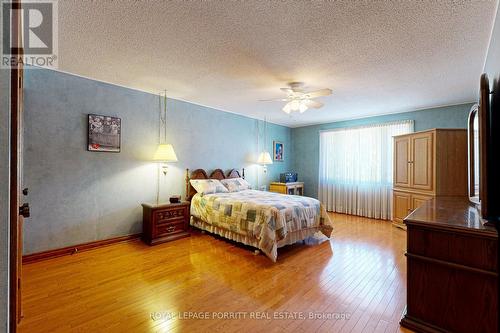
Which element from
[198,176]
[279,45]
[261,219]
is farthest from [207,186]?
[279,45]

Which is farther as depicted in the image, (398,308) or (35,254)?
Result: (35,254)

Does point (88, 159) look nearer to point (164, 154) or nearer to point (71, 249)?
point (164, 154)


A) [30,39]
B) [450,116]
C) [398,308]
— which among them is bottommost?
[398,308]

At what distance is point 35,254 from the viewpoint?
285 cm

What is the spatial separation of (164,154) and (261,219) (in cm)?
189

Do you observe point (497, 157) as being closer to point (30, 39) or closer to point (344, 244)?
point (344, 244)

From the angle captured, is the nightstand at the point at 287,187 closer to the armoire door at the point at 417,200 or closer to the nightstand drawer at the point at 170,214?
Result: the armoire door at the point at 417,200

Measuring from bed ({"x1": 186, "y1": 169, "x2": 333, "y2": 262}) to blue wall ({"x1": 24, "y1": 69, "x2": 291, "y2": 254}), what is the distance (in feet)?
2.75

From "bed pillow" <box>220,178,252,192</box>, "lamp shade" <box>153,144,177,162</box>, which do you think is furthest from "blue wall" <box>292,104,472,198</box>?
"lamp shade" <box>153,144,177,162</box>

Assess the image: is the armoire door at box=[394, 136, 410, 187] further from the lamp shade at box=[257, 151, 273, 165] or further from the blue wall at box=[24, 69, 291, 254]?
the blue wall at box=[24, 69, 291, 254]

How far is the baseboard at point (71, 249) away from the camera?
Result: 2823mm

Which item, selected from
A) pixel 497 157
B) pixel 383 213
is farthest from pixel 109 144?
pixel 383 213

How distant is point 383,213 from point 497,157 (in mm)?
3933

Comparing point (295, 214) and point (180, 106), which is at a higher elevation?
point (180, 106)
